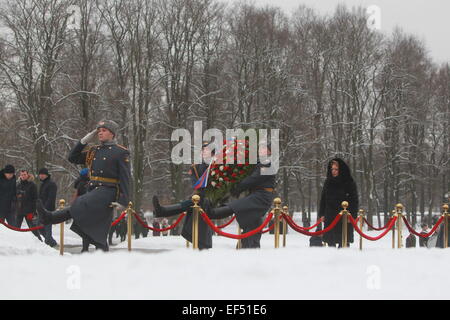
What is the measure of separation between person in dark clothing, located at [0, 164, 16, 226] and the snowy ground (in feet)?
28.0

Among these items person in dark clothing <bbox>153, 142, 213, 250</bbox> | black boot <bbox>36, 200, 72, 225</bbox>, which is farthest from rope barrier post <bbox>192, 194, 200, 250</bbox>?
black boot <bbox>36, 200, 72, 225</bbox>

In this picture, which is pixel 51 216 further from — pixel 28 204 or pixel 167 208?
pixel 28 204

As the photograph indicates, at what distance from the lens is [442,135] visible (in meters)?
44.7

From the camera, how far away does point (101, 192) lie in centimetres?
930

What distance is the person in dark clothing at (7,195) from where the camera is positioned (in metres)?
15.6

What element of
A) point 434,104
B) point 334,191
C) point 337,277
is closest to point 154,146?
point 434,104

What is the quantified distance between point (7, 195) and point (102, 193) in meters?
7.22

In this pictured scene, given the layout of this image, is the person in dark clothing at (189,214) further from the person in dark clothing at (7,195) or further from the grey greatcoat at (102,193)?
the person in dark clothing at (7,195)

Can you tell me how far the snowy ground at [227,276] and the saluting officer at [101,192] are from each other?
4.59 ft

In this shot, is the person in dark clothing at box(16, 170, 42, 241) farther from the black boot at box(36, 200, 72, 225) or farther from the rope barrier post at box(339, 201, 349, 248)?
the rope barrier post at box(339, 201, 349, 248)

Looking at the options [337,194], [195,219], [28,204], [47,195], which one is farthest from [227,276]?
[28,204]

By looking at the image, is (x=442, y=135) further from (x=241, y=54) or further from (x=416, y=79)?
(x=241, y=54)
